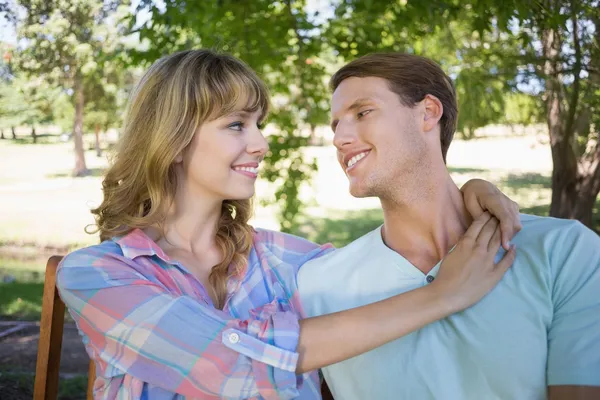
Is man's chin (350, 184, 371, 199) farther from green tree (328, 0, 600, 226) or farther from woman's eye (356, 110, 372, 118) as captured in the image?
green tree (328, 0, 600, 226)

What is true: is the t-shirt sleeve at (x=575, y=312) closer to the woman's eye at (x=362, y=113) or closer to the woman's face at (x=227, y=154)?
the woman's eye at (x=362, y=113)

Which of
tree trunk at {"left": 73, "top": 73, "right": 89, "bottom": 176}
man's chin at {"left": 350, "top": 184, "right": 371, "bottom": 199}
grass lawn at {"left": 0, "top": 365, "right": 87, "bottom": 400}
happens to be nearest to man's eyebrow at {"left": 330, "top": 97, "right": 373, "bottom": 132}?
man's chin at {"left": 350, "top": 184, "right": 371, "bottom": 199}

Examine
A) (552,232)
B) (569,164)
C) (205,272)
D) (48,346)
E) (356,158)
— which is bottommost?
(48,346)

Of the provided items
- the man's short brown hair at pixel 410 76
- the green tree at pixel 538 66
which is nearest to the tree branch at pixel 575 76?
the green tree at pixel 538 66

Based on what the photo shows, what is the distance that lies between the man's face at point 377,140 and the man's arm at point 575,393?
2.24 feet

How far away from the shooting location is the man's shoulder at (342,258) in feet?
6.10

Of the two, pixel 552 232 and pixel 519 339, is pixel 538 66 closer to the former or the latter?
pixel 552 232

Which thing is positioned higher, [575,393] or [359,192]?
[359,192]

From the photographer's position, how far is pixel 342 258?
1.87 metres

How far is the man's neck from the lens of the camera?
1.81 meters

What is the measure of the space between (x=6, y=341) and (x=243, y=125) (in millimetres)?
2679

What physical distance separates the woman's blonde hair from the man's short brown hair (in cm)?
A: 33

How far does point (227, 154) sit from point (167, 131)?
Answer: 20cm

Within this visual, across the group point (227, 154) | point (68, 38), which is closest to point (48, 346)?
point (227, 154)
